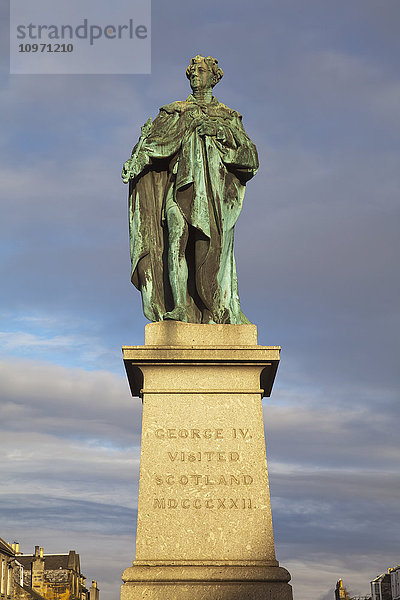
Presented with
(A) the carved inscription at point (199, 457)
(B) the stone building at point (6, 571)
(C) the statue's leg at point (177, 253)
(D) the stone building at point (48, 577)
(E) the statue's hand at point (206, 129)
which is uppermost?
(D) the stone building at point (48, 577)

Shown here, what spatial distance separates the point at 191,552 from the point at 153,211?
16.1ft

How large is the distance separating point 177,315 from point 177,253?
96 centimetres

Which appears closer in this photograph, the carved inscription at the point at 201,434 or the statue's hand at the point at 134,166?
the carved inscription at the point at 201,434

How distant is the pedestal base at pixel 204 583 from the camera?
36.3 ft

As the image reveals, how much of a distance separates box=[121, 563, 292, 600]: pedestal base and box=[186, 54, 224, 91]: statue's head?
686 cm

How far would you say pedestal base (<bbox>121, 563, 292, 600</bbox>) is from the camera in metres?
11.1

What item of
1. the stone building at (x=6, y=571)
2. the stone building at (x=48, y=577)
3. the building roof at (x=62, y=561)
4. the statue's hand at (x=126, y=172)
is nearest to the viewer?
the statue's hand at (x=126, y=172)

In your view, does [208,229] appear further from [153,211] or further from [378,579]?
[378,579]

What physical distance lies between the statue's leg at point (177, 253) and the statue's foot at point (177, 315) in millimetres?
95

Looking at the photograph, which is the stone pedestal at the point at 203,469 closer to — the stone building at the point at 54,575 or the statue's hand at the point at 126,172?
the statue's hand at the point at 126,172

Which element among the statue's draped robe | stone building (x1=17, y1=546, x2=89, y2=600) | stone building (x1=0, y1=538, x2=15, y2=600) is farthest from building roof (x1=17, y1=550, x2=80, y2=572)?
the statue's draped robe

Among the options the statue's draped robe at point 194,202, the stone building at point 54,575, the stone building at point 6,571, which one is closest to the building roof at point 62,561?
the stone building at point 54,575

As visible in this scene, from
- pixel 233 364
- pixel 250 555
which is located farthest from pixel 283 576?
pixel 233 364

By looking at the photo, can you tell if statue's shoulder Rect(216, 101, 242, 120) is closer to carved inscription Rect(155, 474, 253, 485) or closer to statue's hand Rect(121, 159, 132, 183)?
statue's hand Rect(121, 159, 132, 183)
